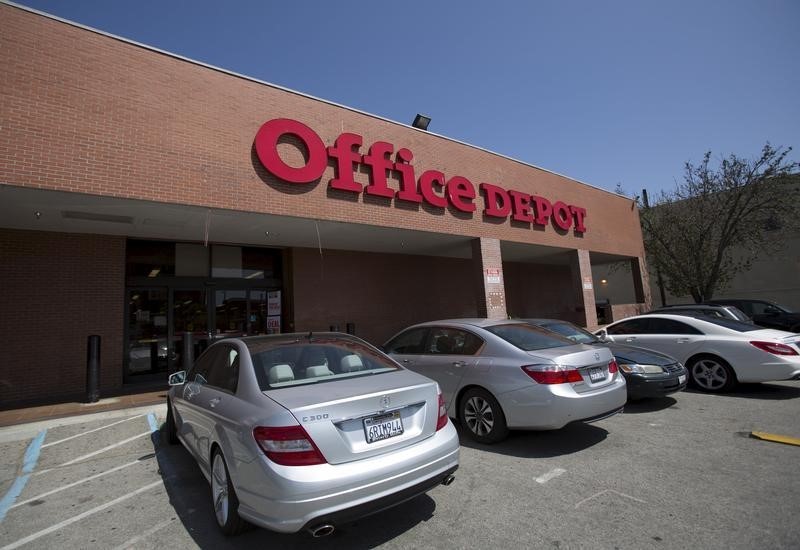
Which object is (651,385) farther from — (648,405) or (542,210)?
(542,210)

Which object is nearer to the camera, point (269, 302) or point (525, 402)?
point (525, 402)

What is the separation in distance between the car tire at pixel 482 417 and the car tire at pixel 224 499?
2.87 meters

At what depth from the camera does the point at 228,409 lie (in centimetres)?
323

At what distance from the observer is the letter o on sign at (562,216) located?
16297 millimetres

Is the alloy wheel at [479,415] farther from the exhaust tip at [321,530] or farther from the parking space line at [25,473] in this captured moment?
the parking space line at [25,473]

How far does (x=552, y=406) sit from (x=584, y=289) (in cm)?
1410

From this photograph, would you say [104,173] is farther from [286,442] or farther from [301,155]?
[286,442]

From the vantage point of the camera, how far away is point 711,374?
736 centimetres

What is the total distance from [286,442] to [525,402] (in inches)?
112

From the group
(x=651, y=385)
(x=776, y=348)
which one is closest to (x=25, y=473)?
(x=651, y=385)

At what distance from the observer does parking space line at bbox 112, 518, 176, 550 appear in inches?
125

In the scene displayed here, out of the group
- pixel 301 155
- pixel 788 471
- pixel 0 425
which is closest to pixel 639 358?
pixel 788 471

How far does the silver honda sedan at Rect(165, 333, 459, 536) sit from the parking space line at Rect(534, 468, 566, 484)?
1.19 metres

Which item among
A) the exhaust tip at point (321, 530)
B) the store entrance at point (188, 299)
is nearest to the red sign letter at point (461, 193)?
the store entrance at point (188, 299)
